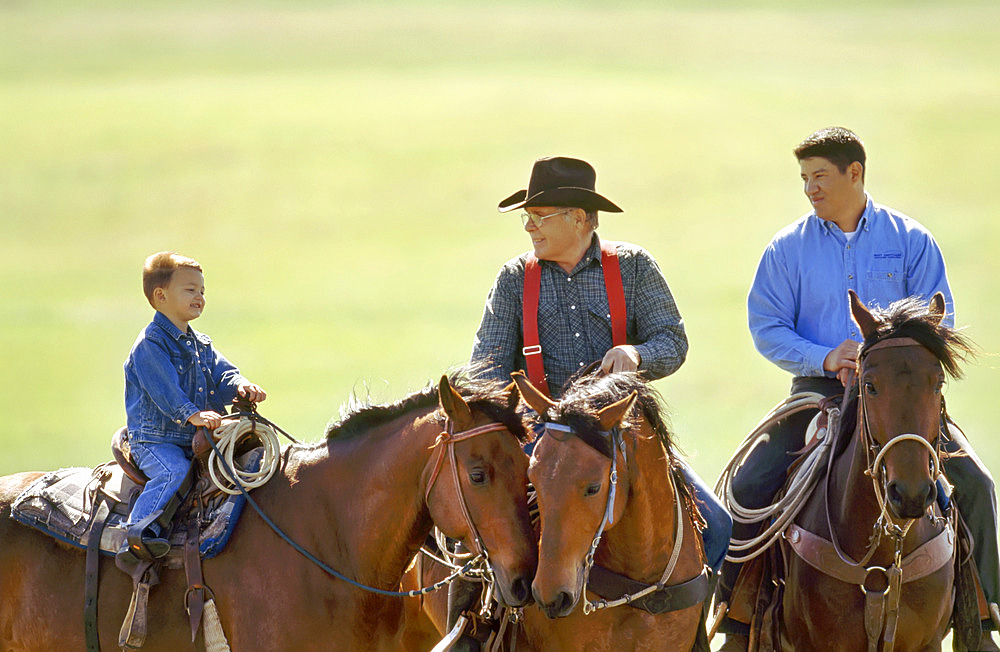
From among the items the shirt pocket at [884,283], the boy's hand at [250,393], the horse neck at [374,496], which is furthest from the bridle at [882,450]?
the boy's hand at [250,393]

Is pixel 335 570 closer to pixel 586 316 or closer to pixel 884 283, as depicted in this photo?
pixel 586 316

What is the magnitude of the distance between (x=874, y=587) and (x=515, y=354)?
2172 millimetres

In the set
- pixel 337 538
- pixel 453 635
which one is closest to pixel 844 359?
pixel 453 635

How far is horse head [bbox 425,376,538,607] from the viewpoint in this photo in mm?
5453

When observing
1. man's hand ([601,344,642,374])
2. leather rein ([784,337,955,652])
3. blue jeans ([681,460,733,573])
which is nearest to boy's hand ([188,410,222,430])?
man's hand ([601,344,642,374])

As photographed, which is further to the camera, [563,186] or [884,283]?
[884,283]

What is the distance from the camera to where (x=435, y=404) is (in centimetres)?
600

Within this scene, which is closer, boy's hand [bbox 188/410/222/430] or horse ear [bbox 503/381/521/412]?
horse ear [bbox 503/381/521/412]

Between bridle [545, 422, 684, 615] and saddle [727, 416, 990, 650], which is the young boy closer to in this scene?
bridle [545, 422, 684, 615]

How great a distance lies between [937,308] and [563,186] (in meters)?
1.95

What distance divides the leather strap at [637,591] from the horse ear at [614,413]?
31.0 inches

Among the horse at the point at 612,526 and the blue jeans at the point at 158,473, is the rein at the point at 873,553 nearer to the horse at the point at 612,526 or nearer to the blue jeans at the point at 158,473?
the horse at the point at 612,526

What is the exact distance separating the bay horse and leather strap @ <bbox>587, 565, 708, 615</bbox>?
1.00 meters

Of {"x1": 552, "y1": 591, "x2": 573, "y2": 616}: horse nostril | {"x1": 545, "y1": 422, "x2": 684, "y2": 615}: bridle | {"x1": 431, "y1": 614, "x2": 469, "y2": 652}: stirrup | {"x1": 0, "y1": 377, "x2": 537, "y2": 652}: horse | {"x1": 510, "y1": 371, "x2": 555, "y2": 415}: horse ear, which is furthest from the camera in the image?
{"x1": 431, "y1": 614, "x2": 469, "y2": 652}: stirrup
